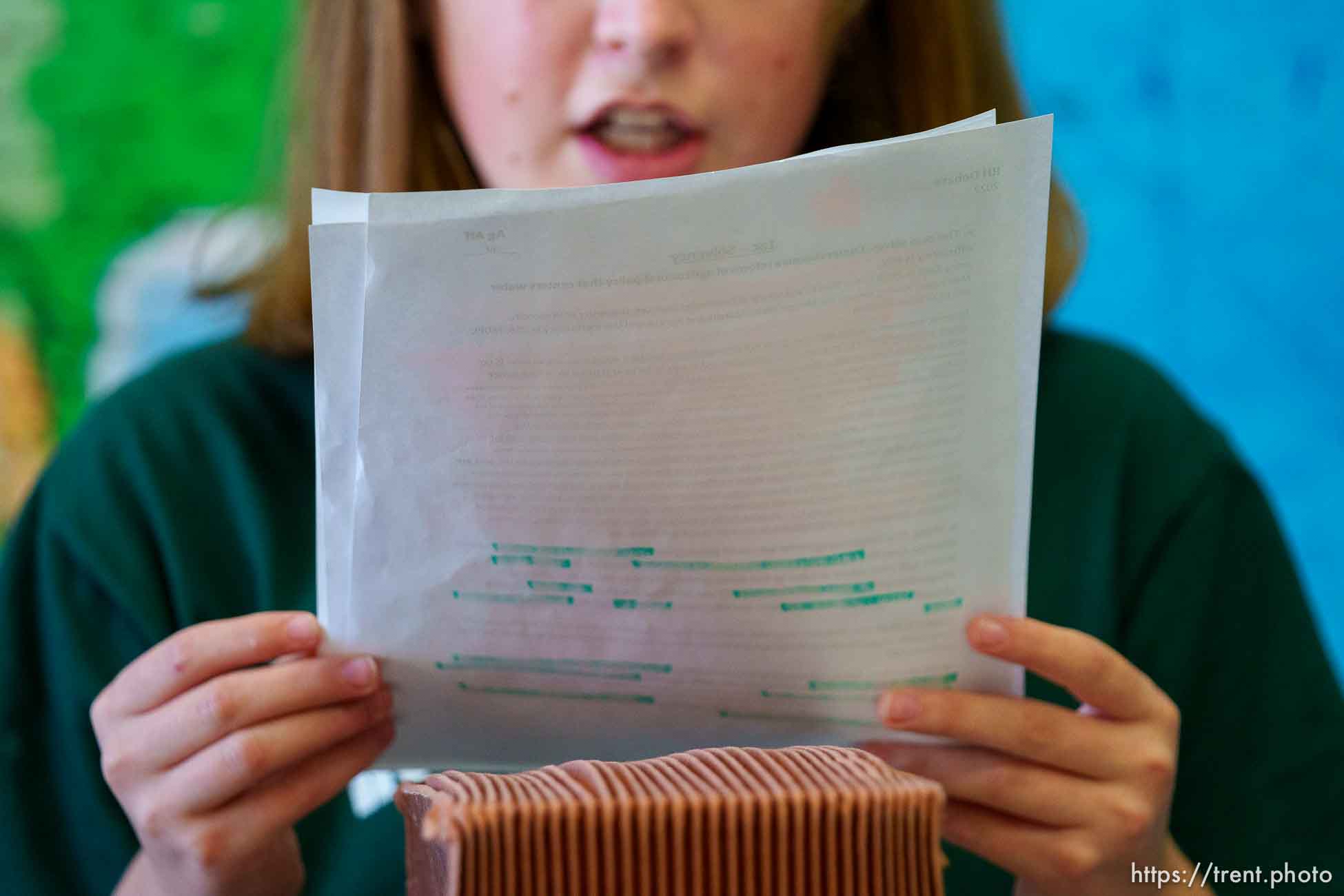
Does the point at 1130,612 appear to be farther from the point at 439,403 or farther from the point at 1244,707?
the point at 439,403

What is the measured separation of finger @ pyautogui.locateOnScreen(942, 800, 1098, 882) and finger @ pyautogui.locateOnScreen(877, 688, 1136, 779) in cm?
3

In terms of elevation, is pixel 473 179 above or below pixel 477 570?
above

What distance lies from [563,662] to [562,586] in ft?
0.13

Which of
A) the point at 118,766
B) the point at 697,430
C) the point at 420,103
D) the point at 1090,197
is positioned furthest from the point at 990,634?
the point at 1090,197

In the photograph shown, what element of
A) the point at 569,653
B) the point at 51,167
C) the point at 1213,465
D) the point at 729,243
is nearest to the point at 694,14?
the point at 729,243

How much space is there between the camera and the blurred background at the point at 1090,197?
1006 mm

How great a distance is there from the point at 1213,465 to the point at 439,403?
567 millimetres

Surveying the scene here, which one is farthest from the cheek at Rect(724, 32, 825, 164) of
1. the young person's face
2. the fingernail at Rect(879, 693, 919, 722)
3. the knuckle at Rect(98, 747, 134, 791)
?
the knuckle at Rect(98, 747, 134, 791)

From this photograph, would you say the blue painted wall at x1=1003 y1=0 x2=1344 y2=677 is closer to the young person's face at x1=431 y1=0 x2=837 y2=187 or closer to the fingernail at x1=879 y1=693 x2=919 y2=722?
the young person's face at x1=431 y1=0 x2=837 y2=187

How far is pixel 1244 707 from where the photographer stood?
71cm

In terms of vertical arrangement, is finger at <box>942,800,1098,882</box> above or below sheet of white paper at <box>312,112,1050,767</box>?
below

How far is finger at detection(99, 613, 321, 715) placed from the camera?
46 centimetres

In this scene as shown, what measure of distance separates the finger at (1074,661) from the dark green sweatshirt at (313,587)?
0.59 feet

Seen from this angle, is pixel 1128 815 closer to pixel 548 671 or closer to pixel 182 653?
pixel 548 671
